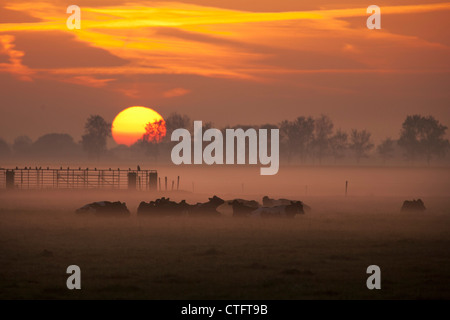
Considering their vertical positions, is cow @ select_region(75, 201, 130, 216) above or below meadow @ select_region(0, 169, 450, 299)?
above

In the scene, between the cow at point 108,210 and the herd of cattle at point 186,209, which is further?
the cow at point 108,210

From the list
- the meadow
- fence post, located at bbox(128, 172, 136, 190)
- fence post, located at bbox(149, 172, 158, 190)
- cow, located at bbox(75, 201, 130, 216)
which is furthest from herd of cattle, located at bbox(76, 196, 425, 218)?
fence post, located at bbox(149, 172, 158, 190)

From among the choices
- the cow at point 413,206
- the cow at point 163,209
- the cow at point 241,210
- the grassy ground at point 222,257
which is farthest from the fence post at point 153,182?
the grassy ground at point 222,257

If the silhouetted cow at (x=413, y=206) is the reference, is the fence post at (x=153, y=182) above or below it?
above

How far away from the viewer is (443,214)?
4219 cm

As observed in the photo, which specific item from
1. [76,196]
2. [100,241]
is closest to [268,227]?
[100,241]

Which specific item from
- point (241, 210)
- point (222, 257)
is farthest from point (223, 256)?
point (241, 210)

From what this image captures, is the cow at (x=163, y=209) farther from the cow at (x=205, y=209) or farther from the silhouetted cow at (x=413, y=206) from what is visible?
the silhouetted cow at (x=413, y=206)

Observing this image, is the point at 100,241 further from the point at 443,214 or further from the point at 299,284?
the point at 443,214

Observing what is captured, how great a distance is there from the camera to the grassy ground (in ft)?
55.6

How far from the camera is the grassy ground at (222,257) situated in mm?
16938

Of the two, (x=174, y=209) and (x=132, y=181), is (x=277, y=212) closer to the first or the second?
(x=174, y=209)

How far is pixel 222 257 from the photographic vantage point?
22328 millimetres

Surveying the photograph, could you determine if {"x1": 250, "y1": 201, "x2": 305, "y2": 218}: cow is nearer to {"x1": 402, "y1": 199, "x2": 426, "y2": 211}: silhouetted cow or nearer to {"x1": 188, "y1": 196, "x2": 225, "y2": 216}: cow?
{"x1": 188, "y1": 196, "x2": 225, "y2": 216}: cow
